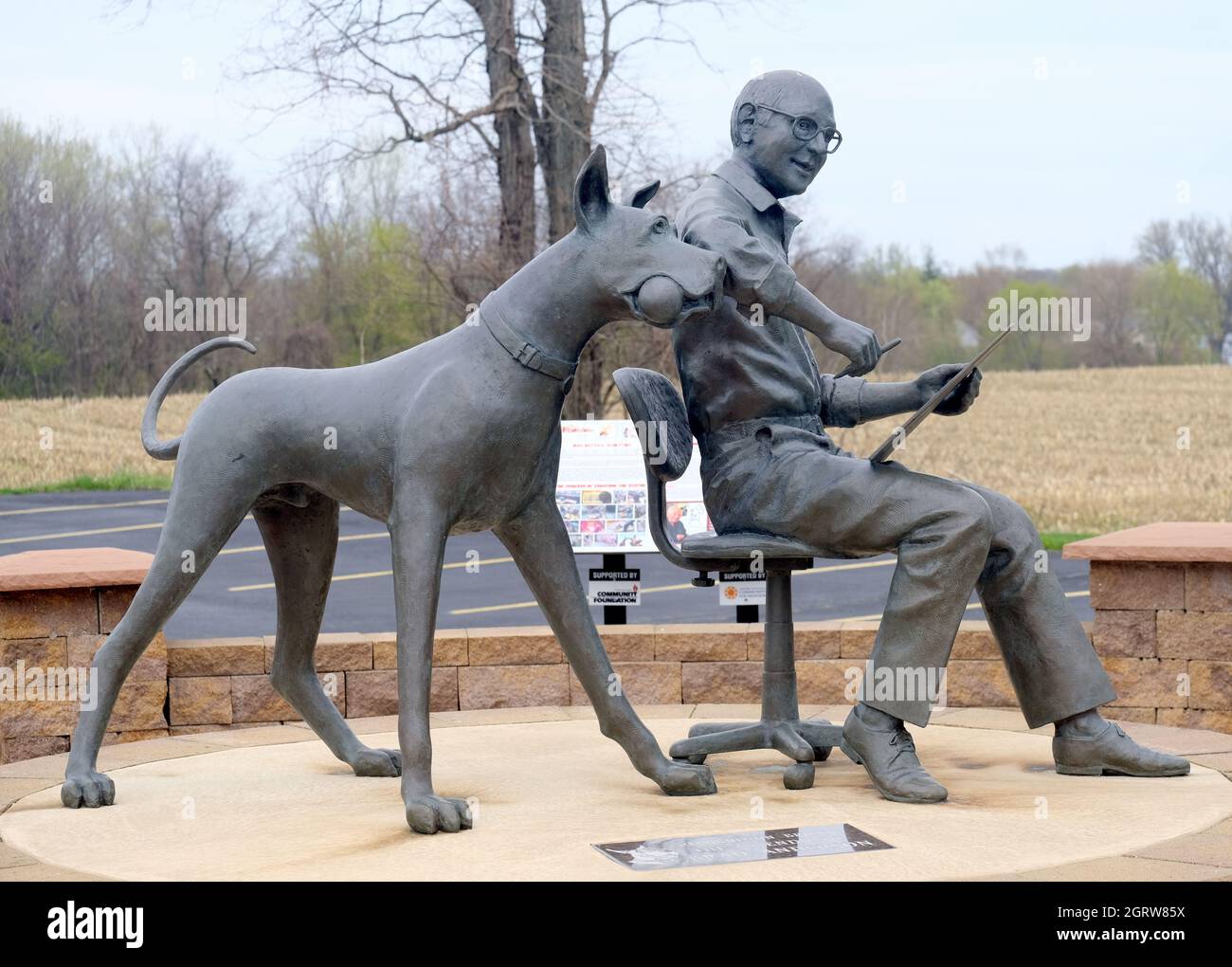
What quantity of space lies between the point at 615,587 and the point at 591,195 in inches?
114

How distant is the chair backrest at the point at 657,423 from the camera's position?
4703mm

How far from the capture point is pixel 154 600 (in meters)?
4.44

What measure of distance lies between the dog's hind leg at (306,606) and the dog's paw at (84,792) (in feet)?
2.13

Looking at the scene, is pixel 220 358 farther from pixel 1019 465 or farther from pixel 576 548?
pixel 576 548

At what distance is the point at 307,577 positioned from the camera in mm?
4852

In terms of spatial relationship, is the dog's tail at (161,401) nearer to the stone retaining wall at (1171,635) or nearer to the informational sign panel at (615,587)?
the informational sign panel at (615,587)

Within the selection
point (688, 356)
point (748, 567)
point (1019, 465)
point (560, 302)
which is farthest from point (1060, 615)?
point (1019, 465)

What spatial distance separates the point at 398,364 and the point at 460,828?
1.30m

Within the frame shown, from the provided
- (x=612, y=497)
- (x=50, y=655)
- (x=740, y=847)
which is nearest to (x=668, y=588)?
(x=612, y=497)

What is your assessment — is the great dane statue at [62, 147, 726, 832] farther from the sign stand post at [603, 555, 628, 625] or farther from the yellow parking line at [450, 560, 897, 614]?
the yellow parking line at [450, 560, 897, 614]

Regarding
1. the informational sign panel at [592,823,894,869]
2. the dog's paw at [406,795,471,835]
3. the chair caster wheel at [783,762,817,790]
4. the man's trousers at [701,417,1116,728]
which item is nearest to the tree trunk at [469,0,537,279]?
the man's trousers at [701,417,1116,728]

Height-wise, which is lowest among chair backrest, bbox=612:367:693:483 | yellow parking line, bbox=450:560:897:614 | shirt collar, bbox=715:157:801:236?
yellow parking line, bbox=450:560:897:614

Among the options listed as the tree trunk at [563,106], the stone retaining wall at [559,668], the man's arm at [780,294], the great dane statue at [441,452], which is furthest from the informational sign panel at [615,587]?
the tree trunk at [563,106]

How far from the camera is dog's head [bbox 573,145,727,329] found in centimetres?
409
